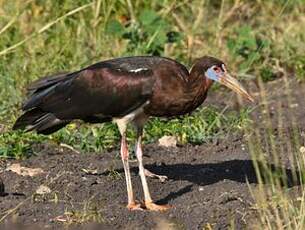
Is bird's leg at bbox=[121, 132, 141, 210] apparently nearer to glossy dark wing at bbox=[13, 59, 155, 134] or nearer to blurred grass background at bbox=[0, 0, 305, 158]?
glossy dark wing at bbox=[13, 59, 155, 134]

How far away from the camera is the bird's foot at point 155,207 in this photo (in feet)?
22.0

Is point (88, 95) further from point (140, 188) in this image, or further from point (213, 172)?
point (213, 172)

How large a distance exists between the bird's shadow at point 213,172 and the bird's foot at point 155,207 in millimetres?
203

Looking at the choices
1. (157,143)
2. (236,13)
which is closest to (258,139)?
(157,143)

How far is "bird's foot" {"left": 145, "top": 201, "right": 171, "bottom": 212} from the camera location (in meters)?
6.70

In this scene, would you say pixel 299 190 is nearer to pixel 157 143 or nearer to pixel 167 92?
pixel 167 92

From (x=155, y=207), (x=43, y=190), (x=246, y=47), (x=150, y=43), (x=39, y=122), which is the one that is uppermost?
(x=150, y=43)

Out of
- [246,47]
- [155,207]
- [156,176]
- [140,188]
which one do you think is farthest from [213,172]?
[246,47]

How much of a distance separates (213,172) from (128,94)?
3.34 feet

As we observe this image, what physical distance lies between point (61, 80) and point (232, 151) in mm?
1566

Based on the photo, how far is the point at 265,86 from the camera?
10.2 metres

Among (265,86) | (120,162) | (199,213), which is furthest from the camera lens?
(265,86)

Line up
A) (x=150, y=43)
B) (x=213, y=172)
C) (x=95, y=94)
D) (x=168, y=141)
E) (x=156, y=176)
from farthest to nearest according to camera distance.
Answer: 1. (x=150, y=43)
2. (x=168, y=141)
3. (x=213, y=172)
4. (x=156, y=176)
5. (x=95, y=94)

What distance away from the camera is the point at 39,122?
733 cm
